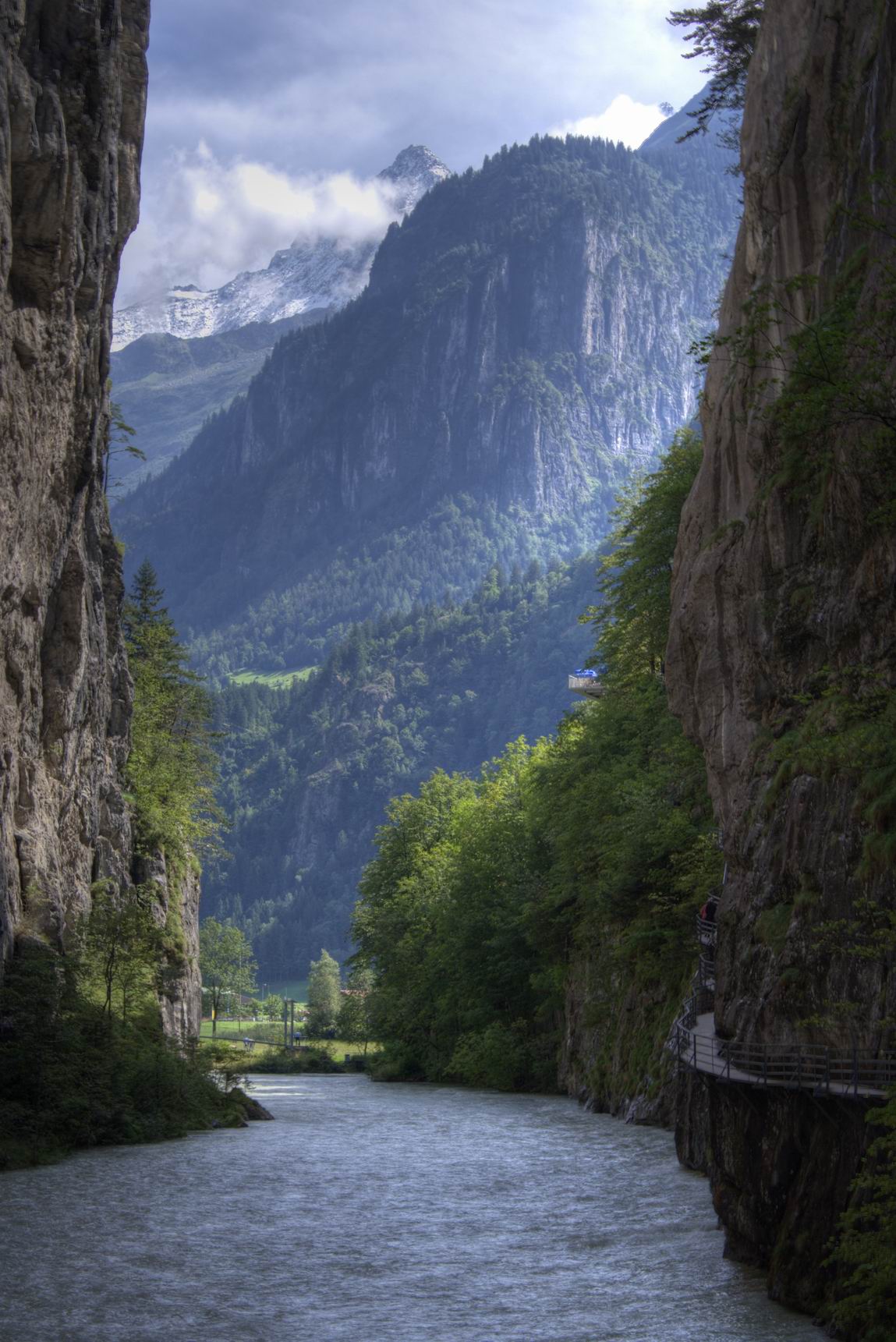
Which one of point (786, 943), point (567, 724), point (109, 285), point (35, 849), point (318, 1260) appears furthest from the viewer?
point (567, 724)

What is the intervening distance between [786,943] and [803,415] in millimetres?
8286

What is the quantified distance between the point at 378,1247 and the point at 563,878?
121ft

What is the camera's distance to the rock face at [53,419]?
46344 millimetres

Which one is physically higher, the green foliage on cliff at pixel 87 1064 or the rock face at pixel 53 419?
the rock face at pixel 53 419

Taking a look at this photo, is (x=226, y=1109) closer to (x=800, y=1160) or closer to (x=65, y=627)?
(x=65, y=627)

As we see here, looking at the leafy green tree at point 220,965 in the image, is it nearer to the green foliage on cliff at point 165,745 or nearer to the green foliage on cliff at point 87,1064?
the green foliage on cliff at point 165,745

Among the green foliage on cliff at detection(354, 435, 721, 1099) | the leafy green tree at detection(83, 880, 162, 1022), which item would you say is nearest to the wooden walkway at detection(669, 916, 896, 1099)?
the green foliage on cliff at detection(354, 435, 721, 1099)

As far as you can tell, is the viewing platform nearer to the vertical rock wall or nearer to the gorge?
the gorge

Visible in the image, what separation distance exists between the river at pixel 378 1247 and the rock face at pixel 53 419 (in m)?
10.9

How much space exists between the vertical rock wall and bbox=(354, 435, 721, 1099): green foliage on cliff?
1860 centimetres

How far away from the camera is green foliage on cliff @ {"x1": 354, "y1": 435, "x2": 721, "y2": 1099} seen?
170 feet

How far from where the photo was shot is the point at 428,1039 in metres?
87.4

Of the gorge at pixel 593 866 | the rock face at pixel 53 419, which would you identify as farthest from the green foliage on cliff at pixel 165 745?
the rock face at pixel 53 419

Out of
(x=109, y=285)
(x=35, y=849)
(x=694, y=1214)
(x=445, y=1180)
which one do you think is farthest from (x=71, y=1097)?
(x=109, y=285)
